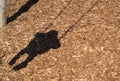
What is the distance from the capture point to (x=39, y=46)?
6309mm

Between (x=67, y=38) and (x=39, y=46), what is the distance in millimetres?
685

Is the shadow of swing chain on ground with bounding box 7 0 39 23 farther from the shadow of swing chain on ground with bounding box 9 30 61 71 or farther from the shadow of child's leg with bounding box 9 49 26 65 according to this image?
the shadow of child's leg with bounding box 9 49 26 65

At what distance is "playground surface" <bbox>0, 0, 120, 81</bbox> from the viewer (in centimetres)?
570

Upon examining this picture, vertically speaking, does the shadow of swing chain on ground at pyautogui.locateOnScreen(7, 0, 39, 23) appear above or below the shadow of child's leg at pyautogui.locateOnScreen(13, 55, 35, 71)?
above

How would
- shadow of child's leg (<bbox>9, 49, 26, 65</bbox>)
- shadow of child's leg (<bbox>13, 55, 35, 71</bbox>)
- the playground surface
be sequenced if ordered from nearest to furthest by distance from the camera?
the playground surface < shadow of child's leg (<bbox>13, 55, 35, 71</bbox>) < shadow of child's leg (<bbox>9, 49, 26, 65</bbox>)

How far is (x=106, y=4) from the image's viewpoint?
7.68 metres

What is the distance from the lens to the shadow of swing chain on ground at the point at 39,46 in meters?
5.96

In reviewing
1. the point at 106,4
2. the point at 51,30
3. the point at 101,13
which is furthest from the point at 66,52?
the point at 106,4

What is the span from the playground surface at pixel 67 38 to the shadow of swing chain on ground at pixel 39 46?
8 centimetres

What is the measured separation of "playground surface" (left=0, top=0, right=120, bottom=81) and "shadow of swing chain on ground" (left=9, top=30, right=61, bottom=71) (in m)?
0.08

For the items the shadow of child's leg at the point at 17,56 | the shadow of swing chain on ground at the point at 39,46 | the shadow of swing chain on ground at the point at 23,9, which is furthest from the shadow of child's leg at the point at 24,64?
the shadow of swing chain on ground at the point at 23,9

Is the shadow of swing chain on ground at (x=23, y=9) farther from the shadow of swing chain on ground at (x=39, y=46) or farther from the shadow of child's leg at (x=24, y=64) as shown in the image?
the shadow of child's leg at (x=24, y=64)

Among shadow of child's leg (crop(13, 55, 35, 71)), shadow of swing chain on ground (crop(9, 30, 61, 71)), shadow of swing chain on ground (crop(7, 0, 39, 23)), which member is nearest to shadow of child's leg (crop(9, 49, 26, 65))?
shadow of swing chain on ground (crop(9, 30, 61, 71))

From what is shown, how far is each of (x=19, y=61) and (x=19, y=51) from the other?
31cm
